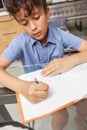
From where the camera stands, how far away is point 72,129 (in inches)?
26.7

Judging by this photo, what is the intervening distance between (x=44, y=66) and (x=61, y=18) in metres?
1.52

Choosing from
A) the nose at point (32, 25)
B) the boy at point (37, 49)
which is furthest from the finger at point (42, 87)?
the nose at point (32, 25)

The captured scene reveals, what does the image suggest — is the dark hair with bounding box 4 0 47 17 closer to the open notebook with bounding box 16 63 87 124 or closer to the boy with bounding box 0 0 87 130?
the boy with bounding box 0 0 87 130

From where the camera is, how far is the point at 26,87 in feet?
2.20

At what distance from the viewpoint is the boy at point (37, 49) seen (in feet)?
2.21

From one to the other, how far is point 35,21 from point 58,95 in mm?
325

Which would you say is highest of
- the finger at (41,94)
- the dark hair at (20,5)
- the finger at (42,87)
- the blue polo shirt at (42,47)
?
the dark hair at (20,5)

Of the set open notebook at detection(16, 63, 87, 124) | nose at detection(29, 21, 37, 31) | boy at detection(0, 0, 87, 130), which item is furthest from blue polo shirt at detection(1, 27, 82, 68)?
open notebook at detection(16, 63, 87, 124)

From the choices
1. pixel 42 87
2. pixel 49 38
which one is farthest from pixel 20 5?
pixel 42 87

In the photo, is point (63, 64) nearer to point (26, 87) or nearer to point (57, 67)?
point (57, 67)

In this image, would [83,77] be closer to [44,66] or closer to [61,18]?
[44,66]

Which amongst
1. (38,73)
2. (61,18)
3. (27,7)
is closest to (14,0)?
(27,7)

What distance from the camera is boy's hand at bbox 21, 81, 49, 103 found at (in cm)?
63

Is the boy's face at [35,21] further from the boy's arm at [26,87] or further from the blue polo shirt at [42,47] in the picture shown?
the boy's arm at [26,87]
